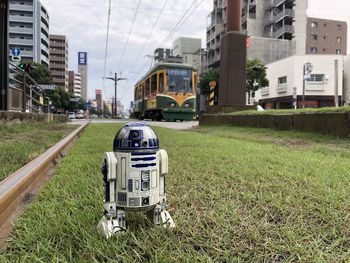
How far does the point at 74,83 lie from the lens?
135 m

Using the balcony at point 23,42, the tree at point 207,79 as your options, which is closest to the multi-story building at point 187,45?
the tree at point 207,79

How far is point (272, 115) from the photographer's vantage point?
9.65 metres

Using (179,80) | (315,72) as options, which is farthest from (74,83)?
(179,80)

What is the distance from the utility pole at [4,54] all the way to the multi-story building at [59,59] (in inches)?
4178

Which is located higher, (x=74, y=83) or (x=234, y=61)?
(x=74, y=83)

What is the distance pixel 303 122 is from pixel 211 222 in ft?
22.6

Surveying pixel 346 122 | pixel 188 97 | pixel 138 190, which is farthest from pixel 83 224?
pixel 188 97

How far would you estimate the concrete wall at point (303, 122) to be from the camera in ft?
23.3

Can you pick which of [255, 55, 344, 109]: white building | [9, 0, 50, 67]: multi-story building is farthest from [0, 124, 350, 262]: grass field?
[9, 0, 50, 67]: multi-story building

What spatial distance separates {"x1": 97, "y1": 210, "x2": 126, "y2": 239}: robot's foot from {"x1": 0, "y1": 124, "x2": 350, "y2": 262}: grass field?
35mm

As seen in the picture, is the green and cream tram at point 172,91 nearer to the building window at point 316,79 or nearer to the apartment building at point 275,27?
the building window at point 316,79

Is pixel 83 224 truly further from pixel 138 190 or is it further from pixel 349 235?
pixel 349 235

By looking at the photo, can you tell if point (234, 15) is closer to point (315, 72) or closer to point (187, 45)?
point (315, 72)

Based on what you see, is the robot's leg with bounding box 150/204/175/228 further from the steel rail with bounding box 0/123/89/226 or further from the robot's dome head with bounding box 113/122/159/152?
the steel rail with bounding box 0/123/89/226
